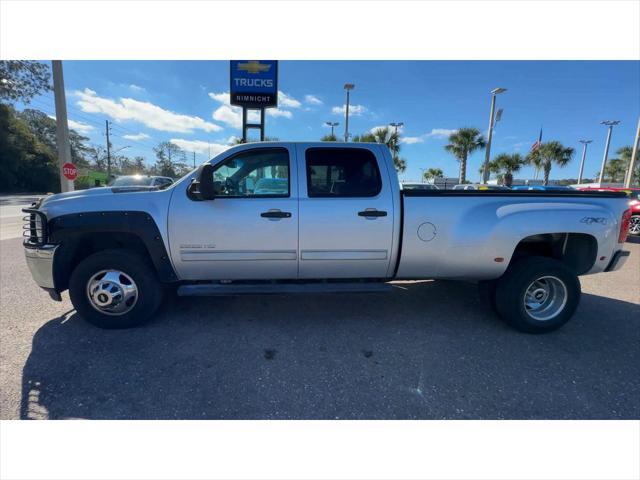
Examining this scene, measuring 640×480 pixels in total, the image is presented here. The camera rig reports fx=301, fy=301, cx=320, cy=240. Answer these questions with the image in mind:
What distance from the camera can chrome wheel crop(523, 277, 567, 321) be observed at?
3383 millimetres

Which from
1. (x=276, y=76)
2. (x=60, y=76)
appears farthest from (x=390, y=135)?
(x=60, y=76)

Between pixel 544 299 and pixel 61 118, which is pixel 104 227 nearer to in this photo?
pixel 544 299

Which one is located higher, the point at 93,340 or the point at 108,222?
the point at 108,222

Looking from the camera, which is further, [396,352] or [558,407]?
[396,352]

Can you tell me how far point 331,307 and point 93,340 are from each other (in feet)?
8.55

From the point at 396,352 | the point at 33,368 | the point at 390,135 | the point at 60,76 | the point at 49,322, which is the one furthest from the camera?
the point at 390,135

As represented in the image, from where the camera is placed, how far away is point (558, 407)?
227 centimetres

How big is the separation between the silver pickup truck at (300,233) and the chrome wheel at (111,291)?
0.01 m

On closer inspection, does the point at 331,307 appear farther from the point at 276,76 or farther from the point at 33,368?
the point at 276,76

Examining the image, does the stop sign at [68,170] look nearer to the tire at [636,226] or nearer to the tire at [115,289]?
the tire at [115,289]

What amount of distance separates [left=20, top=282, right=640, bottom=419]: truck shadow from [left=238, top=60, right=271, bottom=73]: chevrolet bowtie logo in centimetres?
1068

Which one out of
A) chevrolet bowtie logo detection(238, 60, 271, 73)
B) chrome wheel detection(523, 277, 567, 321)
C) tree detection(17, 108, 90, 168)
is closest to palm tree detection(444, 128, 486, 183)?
chevrolet bowtie logo detection(238, 60, 271, 73)

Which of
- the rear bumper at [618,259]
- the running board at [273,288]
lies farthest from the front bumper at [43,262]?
the rear bumper at [618,259]

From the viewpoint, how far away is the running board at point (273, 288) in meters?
3.23
